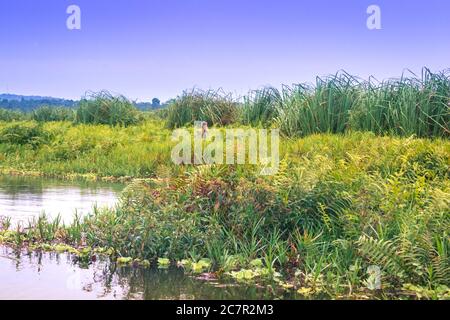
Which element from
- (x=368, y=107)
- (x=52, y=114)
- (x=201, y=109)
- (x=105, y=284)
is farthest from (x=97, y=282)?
(x=52, y=114)

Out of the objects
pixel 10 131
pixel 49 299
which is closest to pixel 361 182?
pixel 49 299

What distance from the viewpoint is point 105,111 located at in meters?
30.0

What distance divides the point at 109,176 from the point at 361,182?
10.3 m

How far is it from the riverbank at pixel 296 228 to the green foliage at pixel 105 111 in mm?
19374

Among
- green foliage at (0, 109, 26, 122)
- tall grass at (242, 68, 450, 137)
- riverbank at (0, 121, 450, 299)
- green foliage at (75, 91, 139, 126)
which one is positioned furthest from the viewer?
green foliage at (0, 109, 26, 122)

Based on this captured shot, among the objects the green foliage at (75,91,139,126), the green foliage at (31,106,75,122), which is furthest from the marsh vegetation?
the green foliage at (31,106,75,122)

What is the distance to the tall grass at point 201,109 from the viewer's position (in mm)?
25078

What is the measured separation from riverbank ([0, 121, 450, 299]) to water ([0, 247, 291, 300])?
291mm

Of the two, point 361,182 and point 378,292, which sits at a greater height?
point 361,182

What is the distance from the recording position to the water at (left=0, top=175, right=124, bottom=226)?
1227 cm

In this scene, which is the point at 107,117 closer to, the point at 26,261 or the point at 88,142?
the point at 88,142

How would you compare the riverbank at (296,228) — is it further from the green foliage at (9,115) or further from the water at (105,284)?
the green foliage at (9,115)

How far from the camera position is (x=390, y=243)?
26.2ft

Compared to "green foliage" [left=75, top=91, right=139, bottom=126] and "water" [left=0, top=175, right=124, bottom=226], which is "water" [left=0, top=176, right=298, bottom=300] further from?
"green foliage" [left=75, top=91, right=139, bottom=126]
